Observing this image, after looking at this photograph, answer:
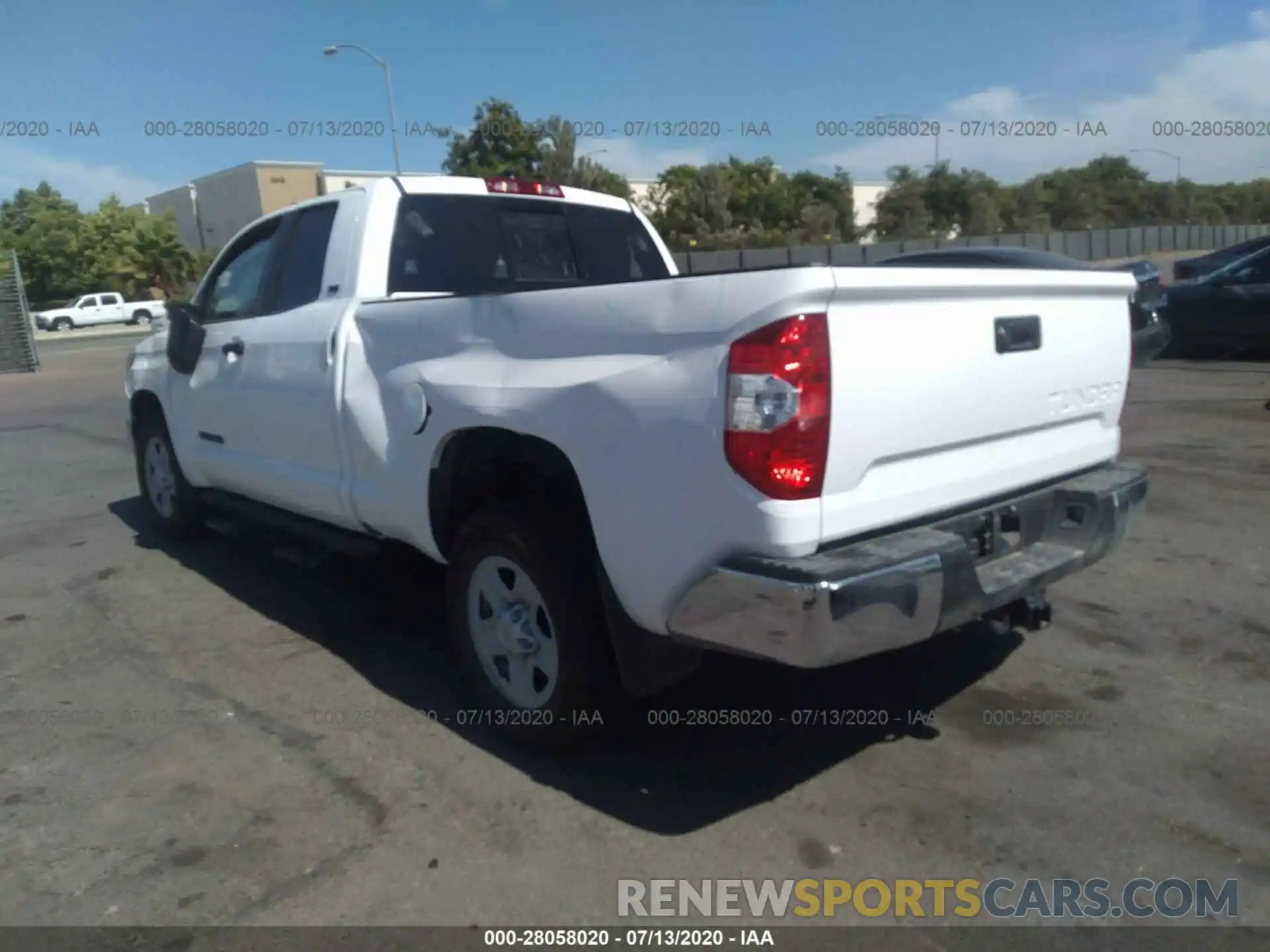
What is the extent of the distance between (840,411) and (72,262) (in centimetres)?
7063

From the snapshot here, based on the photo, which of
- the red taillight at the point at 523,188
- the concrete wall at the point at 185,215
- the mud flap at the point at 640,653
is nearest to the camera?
the mud flap at the point at 640,653

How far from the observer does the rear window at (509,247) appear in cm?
465

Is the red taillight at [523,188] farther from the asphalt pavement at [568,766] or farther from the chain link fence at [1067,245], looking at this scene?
the chain link fence at [1067,245]

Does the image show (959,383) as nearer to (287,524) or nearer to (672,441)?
(672,441)

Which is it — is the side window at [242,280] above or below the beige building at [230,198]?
below

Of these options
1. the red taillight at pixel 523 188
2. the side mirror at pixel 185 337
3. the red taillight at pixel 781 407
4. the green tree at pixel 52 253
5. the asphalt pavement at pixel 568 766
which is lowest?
the asphalt pavement at pixel 568 766

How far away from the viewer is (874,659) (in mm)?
4398

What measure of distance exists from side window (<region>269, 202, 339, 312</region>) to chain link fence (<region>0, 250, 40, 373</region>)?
23527 millimetres

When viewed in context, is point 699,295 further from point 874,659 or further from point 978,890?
point 874,659

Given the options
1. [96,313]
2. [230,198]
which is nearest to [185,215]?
[230,198]

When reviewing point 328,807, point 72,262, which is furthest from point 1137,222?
point 328,807

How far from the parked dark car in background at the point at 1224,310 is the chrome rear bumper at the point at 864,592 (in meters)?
10.7

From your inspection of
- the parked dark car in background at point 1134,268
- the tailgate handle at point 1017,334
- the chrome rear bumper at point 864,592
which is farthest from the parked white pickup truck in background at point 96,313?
the chrome rear bumper at point 864,592

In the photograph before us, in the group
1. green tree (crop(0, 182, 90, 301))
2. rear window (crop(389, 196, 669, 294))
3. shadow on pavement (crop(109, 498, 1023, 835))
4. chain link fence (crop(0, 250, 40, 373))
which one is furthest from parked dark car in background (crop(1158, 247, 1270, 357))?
green tree (crop(0, 182, 90, 301))
